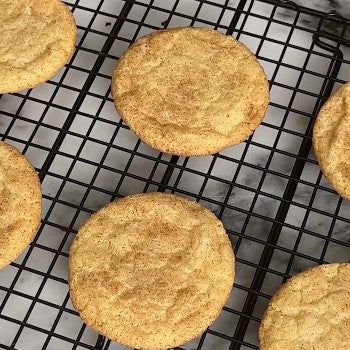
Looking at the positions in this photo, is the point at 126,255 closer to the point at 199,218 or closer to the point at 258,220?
the point at 199,218

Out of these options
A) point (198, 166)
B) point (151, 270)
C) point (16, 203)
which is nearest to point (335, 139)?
point (198, 166)

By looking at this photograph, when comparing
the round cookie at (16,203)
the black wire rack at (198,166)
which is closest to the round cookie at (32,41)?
the black wire rack at (198,166)

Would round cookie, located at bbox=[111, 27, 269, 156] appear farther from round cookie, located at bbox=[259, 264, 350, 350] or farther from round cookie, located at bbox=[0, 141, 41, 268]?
round cookie, located at bbox=[259, 264, 350, 350]

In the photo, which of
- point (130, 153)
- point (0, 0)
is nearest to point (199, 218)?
point (130, 153)

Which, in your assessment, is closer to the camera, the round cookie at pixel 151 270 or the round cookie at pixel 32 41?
the round cookie at pixel 151 270

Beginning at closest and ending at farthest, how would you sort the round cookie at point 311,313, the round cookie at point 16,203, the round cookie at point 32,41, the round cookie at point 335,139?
the round cookie at point 311,313
the round cookie at point 16,203
the round cookie at point 335,139
the round cookie at point 32,41

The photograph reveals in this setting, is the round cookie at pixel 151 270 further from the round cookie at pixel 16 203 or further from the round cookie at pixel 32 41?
the round cookie at pixel 32 41

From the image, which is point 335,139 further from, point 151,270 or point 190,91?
point 151,270
